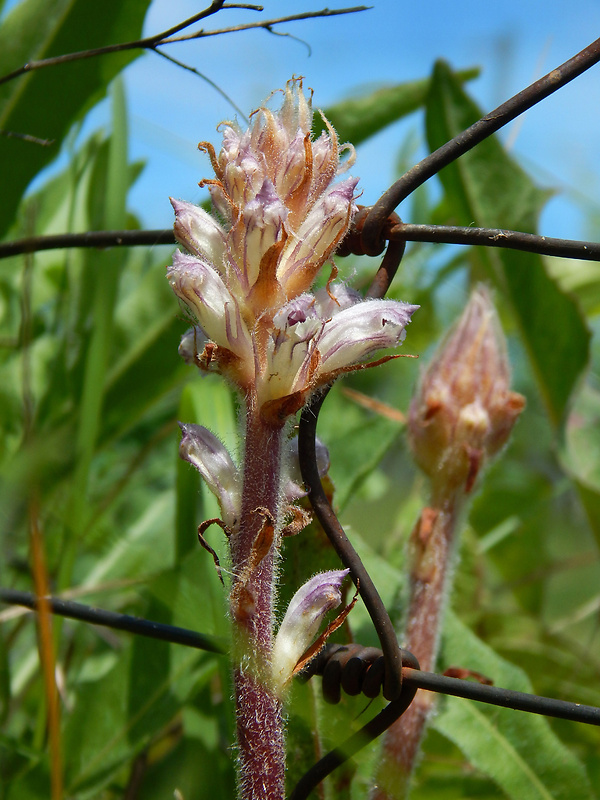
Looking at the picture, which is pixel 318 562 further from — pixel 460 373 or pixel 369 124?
pixel 369 124

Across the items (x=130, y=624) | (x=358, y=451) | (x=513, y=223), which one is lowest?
(x=130, y=624)

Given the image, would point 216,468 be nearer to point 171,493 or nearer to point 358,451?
point 358,451

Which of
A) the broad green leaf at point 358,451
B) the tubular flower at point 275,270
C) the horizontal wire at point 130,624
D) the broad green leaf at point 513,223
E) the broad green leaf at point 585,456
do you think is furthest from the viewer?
the broad green leaf at point 585,456

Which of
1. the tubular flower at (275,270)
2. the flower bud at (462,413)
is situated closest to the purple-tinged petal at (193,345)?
the tubular flower at (275,270)

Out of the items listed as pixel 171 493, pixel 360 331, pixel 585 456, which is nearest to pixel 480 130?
pixel 360 331

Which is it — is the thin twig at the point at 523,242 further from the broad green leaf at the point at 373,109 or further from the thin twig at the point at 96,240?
the broad green leaf at the point at 373,109
